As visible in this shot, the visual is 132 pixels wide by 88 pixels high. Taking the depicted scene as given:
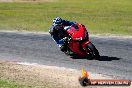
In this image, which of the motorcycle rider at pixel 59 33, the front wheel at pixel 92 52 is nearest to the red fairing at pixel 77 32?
the motorcycle rider at pixel 59 33

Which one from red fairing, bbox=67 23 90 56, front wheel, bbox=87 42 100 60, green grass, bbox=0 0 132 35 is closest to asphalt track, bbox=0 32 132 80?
front wheel, bbox=87 42 100 60

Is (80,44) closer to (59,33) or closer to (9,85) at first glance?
(59,33)

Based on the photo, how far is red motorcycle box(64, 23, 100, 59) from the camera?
19.0 metres

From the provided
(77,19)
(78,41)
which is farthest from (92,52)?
(77,19)

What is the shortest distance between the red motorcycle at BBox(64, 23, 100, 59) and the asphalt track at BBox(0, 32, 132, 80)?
350 millimetres

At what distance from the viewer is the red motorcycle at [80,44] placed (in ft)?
62.2

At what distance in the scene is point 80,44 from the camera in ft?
63.3

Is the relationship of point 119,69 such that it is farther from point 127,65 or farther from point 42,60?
point 42,60

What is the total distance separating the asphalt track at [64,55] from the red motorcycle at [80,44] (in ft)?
1.15

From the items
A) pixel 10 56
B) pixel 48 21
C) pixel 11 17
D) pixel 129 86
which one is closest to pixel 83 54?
pixel 10 56

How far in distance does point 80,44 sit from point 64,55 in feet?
3.91

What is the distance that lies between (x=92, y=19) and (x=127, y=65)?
772 inches

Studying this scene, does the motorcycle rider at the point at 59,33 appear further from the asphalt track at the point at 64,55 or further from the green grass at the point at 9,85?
the green grass at the point at 9,85

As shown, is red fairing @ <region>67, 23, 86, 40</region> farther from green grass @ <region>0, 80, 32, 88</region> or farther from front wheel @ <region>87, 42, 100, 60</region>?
green grass @ <region>0, 80, 32, 88</region>
